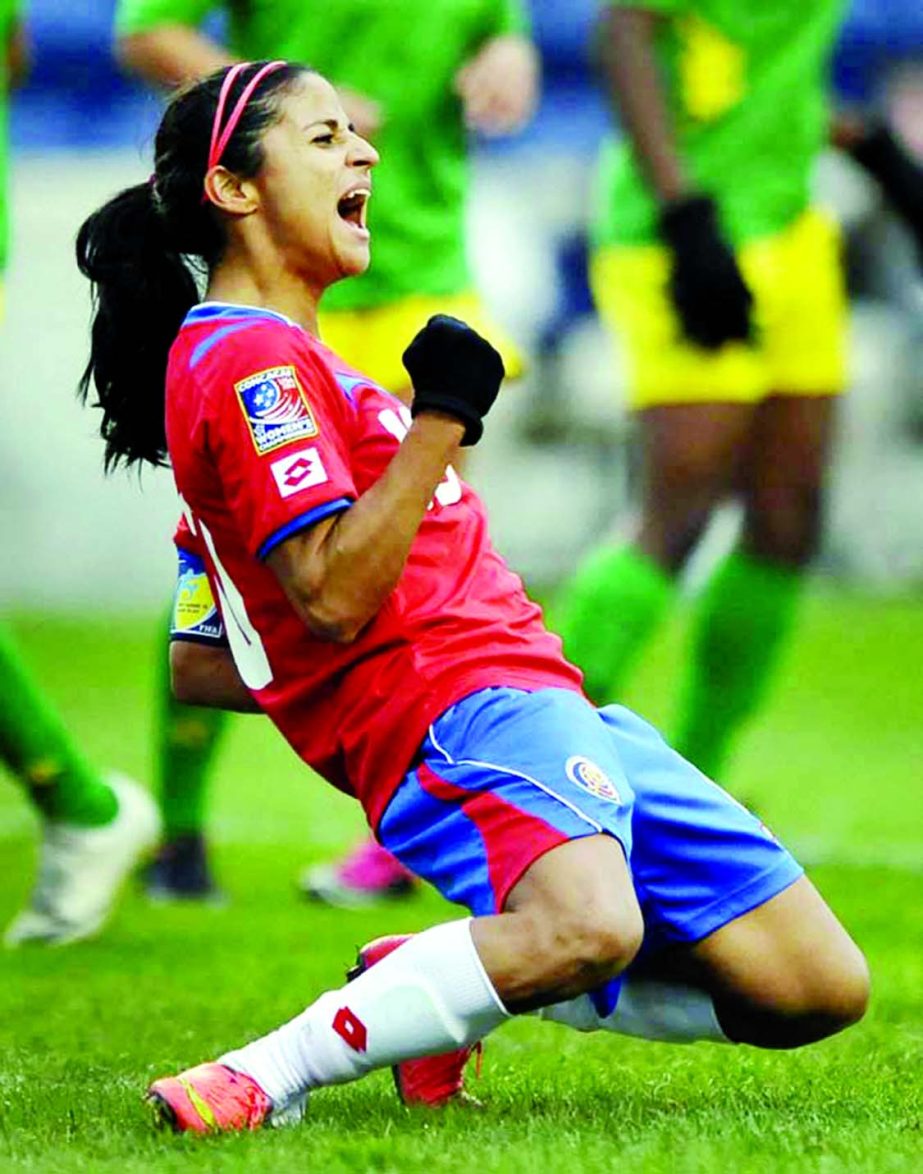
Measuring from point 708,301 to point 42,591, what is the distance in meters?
6.90

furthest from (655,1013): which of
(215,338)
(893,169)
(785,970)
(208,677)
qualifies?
(893,169)

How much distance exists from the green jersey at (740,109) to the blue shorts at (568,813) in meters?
2.38

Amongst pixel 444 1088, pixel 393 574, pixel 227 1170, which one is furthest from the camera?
pixel 444 1088

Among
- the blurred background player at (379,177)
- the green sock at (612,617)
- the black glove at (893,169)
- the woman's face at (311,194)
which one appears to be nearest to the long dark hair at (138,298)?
the woman's face at (311,194)

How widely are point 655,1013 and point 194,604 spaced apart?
0.79m

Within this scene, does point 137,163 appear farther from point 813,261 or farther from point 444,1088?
point 444,1088

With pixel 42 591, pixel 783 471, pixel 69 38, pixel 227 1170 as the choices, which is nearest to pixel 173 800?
pixel 783 471

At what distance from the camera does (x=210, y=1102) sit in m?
2.97

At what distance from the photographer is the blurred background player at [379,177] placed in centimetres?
529

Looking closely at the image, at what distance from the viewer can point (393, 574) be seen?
3029 millimetres

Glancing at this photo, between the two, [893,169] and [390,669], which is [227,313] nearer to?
[390,669]

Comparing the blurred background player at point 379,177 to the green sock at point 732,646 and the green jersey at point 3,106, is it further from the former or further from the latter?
the green sock at point 732,646

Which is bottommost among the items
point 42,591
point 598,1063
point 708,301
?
point 42,591

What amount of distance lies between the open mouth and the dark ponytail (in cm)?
25
